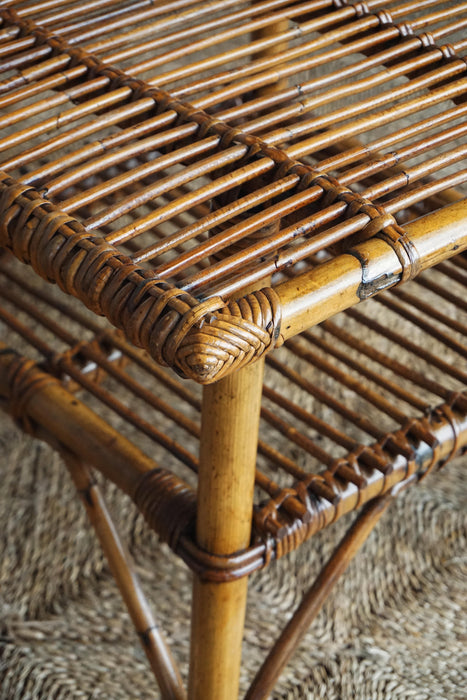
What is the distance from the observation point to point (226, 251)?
0.54m

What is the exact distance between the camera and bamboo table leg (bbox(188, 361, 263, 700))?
1.85 ft

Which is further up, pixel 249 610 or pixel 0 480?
pixel 0 480

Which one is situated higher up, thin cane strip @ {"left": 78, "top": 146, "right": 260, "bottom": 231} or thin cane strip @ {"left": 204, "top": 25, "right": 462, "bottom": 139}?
thin cane strip @ {"left": 204, "top": 25, "right": 462, "bottom": 139}

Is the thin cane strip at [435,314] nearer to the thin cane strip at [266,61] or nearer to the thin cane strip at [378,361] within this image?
the thin cane strip at [378,361]

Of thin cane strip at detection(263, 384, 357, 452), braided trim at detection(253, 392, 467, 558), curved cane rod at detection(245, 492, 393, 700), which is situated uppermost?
thin cane strip at detection(263, 384, 357, 452)

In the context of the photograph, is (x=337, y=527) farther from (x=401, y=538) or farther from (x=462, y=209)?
(x=462, y=209)

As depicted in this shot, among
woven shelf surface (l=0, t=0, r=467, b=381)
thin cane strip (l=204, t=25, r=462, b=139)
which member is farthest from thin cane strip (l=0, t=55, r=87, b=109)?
thin cane strip (l=204, t=25, r=462, b=139)

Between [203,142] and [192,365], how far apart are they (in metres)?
0.22

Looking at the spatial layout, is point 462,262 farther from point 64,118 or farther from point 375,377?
point 64,118

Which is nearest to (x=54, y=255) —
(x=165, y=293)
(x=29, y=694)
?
(x=165, y=293)

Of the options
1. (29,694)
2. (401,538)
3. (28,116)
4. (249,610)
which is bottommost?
(29,694)

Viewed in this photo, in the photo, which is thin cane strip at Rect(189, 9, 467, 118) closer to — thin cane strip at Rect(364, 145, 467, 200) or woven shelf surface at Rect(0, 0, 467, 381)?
Answer: woven shelf surface at Rect(0, 0, 467, 381)

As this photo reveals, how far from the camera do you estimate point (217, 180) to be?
1.78 feet

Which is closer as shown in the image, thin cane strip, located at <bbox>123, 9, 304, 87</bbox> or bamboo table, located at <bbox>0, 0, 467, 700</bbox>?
bamboo table, located at <bbox>0, 0, 467, 700</bbox>
